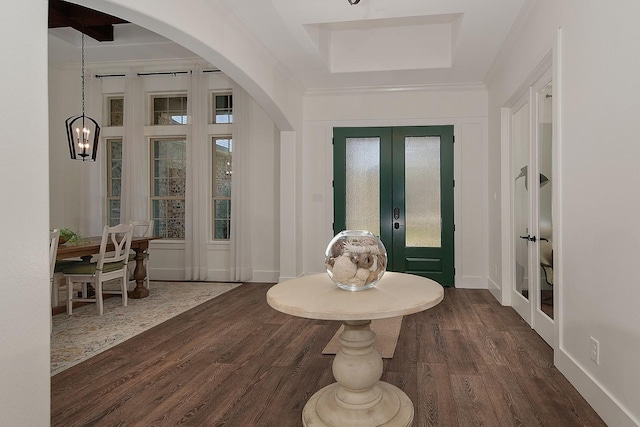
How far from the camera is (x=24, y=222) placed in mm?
1694

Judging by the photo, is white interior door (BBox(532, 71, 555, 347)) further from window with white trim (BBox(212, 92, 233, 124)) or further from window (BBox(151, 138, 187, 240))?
window (BBox(151, 138, 187, 240))

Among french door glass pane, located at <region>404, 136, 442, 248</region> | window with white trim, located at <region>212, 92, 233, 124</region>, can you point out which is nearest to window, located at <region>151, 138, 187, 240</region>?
window with white trim, located at <region>212, 92, 233, 124</region>

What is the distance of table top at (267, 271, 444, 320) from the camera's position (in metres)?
1.87

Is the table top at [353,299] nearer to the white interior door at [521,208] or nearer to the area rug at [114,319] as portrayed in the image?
the area rug at [114,319]

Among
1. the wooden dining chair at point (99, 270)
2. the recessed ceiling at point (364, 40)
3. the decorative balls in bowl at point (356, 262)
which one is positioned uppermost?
the recessed ceiling at point (364, 40)

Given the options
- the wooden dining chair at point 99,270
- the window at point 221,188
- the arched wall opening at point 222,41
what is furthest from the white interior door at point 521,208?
the wooden dining chair at point 99,270

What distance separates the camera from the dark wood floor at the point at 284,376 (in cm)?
229

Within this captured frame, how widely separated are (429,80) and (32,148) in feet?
16.4

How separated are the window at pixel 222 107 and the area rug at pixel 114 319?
253 cm

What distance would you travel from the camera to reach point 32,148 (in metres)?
1.73

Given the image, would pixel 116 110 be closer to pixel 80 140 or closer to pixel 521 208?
pixel 80 140

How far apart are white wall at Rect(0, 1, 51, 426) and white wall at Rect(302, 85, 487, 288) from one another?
4585mm

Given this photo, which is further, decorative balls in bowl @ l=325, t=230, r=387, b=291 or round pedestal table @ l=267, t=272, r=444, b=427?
decorative balls in bowl @ l=325, t=230, r=387, b=291

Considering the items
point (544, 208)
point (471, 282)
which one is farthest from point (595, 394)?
point (471, 282)
